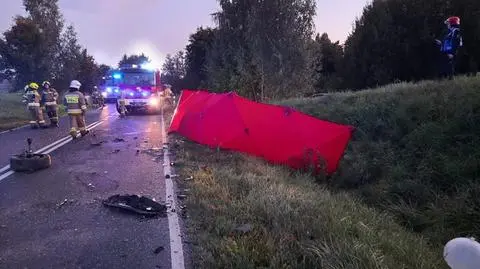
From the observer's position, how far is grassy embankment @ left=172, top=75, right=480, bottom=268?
412 centimetres

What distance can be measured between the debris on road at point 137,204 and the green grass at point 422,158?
3.27 meters

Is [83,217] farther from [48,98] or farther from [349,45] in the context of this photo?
[349,45]

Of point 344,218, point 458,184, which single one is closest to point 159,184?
point 344,218

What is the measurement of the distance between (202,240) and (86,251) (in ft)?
3.83

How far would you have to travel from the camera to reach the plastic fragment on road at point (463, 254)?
104 inches

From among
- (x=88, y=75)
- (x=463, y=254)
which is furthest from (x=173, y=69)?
(x=463, y=254)

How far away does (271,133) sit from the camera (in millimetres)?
9305

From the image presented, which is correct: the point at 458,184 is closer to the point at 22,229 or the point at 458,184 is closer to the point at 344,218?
the point at 344,218

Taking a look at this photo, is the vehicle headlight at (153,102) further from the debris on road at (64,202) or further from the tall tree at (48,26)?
the debris on road at (64,202)

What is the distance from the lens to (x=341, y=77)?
27000 mm

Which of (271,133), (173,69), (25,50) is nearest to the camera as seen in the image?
(271,133)

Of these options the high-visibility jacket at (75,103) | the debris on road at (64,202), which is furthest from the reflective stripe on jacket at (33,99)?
the debris on road at (64,202)

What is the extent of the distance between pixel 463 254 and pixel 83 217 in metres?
4.43

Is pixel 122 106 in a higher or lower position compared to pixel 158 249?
higher
